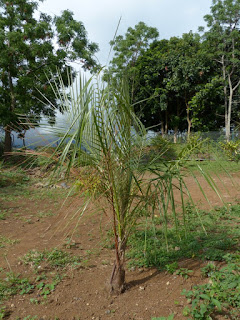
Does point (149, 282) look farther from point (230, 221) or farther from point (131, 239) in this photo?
point (230, 221)

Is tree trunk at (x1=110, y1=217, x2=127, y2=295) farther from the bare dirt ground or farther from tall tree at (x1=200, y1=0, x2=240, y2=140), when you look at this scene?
tall tree at (x1=200, y1=0, x2=240, y2=140)

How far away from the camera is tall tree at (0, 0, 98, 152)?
1093cm

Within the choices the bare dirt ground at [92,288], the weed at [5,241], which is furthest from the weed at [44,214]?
the weed at [5,241]

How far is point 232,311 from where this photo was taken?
1771 millimetres

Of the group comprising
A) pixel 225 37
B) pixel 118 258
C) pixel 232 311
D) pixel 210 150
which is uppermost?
pixel 225 37

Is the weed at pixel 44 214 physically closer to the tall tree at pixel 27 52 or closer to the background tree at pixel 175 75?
the tall tree at pixel 27 52

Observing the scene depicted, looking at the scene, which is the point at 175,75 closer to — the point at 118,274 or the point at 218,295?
the point at 118,274

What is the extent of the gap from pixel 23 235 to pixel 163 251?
1.88 metres

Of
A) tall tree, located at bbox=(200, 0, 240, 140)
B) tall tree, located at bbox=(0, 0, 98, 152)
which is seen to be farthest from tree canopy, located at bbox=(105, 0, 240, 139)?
tall tree, located at bbox=(0, 0, 98, 152)

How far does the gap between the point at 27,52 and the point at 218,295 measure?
1192 cm

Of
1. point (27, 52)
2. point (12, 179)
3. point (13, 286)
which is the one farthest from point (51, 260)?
point (27, 52)

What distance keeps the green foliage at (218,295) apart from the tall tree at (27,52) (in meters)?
9.70

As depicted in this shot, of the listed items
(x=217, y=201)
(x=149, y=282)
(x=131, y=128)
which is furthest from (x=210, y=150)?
(x=217, y=201)

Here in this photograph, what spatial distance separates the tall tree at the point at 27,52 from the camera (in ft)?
35.9
